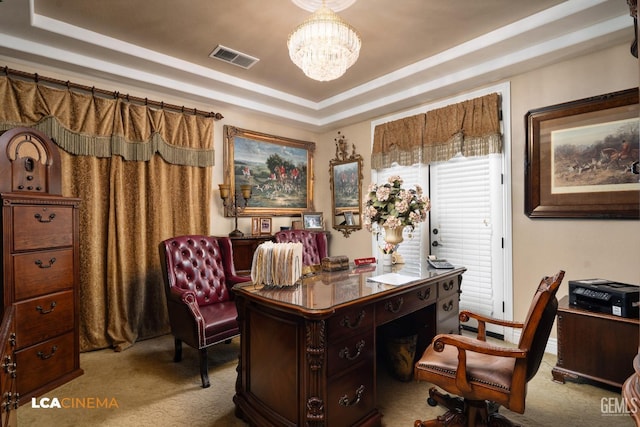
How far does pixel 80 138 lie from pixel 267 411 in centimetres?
320

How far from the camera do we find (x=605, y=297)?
95.7 inches

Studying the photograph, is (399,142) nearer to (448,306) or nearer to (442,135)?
(442,135)

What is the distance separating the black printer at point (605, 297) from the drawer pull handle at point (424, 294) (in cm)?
126

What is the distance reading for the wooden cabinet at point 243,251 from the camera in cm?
415

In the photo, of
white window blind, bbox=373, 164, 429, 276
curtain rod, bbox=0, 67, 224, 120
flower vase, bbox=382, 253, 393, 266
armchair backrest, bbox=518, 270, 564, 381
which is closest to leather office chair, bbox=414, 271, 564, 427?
armchair backrest, bbox=518, 270, 564, 381

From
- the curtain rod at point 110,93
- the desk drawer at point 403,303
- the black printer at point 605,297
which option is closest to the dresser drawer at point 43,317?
the curtain rod at point 110,93

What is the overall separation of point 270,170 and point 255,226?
3.04 feet

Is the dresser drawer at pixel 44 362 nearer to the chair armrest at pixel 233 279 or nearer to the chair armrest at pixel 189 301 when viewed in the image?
the chair armrest at pixel 189 301

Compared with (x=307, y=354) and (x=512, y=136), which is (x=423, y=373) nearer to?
(x=307, y=354)

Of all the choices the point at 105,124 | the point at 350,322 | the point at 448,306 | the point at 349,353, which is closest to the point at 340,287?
the point at 350,322

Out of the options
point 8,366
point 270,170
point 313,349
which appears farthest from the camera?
point 270,170

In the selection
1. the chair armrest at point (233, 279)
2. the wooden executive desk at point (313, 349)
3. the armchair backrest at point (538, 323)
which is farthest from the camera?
the chair armrest at point (233, 279)

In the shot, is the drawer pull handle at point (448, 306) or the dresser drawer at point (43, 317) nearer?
the dresser drawer at point (43, 317)

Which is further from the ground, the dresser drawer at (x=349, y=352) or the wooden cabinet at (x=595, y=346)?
the dresser drawer at (x=349, y=352)
